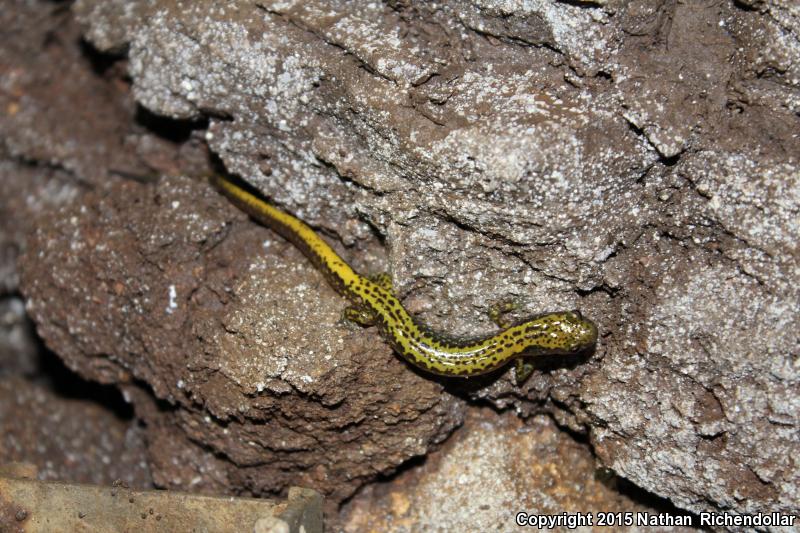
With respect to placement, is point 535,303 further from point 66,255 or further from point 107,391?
point 107,391

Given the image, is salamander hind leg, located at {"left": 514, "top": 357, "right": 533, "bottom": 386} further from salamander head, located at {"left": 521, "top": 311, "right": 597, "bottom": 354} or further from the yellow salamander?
salamander head, located at {"left": 521, "top": 311, "right": 597, "bottom": 354}

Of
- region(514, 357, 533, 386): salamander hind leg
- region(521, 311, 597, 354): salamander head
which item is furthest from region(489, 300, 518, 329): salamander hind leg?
region(514, 357, 533, 386): salamander hind leg

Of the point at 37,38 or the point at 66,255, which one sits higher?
the point at 37,38

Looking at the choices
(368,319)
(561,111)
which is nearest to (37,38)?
(368,319)

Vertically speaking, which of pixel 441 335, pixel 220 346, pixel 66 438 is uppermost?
pixel 441 335

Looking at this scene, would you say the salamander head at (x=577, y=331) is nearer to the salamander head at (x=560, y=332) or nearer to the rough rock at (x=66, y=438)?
the salamander head at (x=560, y=332)

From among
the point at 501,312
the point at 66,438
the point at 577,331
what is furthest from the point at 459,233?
the point at 66,438

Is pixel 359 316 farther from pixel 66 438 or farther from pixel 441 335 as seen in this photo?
pixel 66 438
